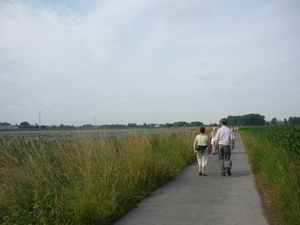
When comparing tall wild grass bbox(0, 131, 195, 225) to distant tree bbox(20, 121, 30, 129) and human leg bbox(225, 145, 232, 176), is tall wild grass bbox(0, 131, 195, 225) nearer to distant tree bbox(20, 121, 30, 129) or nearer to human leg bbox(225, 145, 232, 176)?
human leg bbox(225, 145, 232, 176)

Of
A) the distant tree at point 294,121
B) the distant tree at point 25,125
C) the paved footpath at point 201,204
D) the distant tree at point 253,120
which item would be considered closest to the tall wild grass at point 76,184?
the paved footpath at point 201,204

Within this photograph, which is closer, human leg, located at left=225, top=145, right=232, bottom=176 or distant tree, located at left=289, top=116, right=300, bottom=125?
human leg, located at left=225, top=145, right=232, bottom=176

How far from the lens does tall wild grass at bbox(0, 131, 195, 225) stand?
5.31m

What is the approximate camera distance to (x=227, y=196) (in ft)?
24.8

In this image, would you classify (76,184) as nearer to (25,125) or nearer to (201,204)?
(201,204)

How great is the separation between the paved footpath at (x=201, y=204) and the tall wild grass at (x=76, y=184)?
1.33 feet

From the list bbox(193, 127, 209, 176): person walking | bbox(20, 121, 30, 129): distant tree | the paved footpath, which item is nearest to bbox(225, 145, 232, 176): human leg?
bbox(193, 127, 209, 176): person walking

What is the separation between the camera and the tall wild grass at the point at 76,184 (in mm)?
5312

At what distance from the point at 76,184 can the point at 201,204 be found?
112 inches

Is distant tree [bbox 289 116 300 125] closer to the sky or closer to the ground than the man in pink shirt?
closer to the sky

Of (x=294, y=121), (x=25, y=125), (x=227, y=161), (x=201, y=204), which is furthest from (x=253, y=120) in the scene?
(x=201, y=204)

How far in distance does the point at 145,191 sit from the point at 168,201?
965 mm

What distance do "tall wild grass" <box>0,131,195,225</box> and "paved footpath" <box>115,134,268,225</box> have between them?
0.41 metres

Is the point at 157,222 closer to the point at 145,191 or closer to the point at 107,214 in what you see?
the point at 107,214
